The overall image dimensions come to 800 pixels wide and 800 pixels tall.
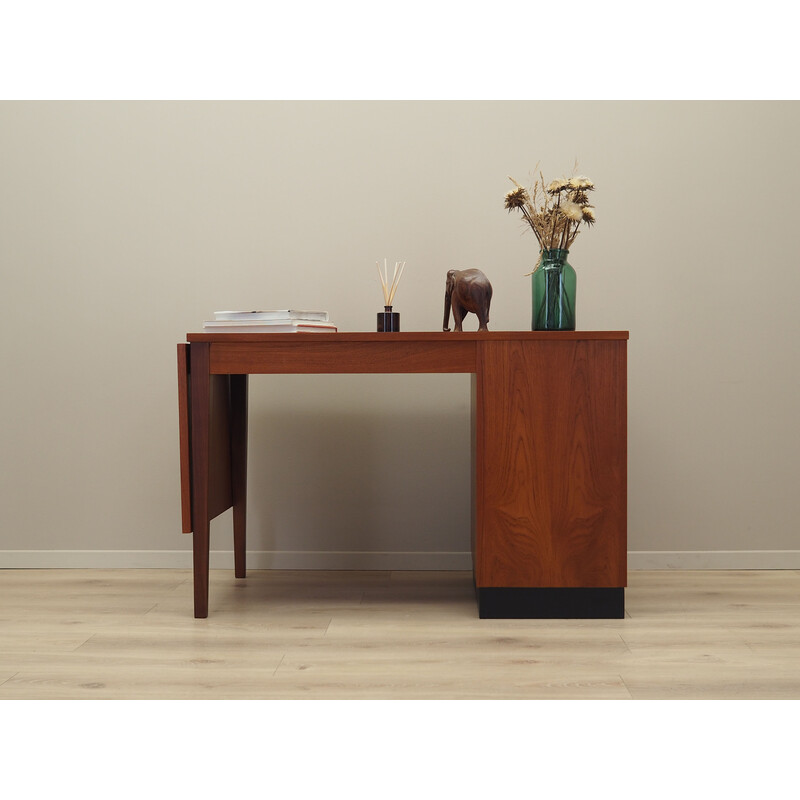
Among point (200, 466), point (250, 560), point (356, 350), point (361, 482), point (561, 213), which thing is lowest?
point (250, 560)

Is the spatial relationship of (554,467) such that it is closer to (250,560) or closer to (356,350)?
(356,350)

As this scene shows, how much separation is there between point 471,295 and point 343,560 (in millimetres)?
1090

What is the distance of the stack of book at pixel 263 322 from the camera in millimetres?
2244

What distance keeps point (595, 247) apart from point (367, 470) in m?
1.11

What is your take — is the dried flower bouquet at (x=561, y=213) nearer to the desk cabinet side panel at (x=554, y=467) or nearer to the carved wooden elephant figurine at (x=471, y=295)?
the carved wooden elephant figurine at (x=471, y=295)

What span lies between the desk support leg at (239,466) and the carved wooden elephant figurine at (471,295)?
0.72 meters

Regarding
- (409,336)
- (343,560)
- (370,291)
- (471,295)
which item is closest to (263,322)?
(409,336)

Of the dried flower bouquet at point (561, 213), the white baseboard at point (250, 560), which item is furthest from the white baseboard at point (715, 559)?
the dried flower bouquet at point (561, 213)

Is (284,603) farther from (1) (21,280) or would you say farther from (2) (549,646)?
(1) (21,280)

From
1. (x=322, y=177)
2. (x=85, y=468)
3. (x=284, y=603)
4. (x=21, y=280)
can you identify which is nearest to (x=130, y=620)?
(x=284, y=603)

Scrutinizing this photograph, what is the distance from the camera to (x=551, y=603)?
7.29ft

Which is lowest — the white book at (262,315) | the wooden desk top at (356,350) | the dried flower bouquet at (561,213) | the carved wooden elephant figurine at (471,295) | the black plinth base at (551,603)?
the black plinth base at (551,603)

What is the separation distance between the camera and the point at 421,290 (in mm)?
2848

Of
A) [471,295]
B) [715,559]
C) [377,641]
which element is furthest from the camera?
[715,559]
